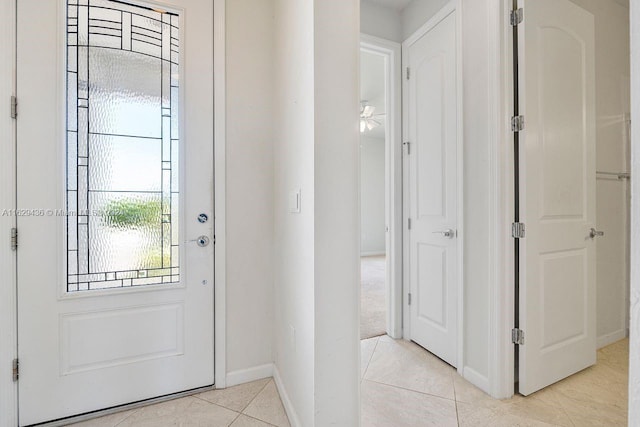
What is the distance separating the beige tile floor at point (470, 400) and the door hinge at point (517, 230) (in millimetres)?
927

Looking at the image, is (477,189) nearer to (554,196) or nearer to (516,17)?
(554,196)

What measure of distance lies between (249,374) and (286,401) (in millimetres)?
377

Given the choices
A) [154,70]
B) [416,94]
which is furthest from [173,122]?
[416,94]

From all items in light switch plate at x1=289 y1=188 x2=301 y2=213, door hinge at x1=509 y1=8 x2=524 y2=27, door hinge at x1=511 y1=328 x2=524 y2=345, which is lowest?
door hinge at x1=511 y1=328 x2=524 y2=345

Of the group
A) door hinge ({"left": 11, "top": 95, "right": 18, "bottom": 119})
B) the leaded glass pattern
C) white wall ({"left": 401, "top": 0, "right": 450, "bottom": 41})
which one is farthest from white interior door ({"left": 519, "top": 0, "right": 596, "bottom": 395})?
door hinge ({"left": 11, "top": 95, "right": 18, "bottom": 119})

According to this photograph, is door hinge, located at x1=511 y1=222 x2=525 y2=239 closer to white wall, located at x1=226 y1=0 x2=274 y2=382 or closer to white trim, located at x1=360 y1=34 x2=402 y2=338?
white trim, located at x1=360 y1=34 x2=402 y2=338

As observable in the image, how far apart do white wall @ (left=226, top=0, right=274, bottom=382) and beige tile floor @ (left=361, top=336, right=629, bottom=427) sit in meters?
0.74

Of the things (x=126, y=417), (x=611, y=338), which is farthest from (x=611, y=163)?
(x=126, y=417)

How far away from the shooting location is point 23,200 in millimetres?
1551

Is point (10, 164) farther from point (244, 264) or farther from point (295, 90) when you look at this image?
point (295, 90)

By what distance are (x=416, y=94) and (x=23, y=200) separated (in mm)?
2576

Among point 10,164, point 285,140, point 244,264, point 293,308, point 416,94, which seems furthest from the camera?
point 416,94

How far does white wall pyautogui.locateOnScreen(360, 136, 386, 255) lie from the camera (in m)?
7.45

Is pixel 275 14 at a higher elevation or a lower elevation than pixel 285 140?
higher
